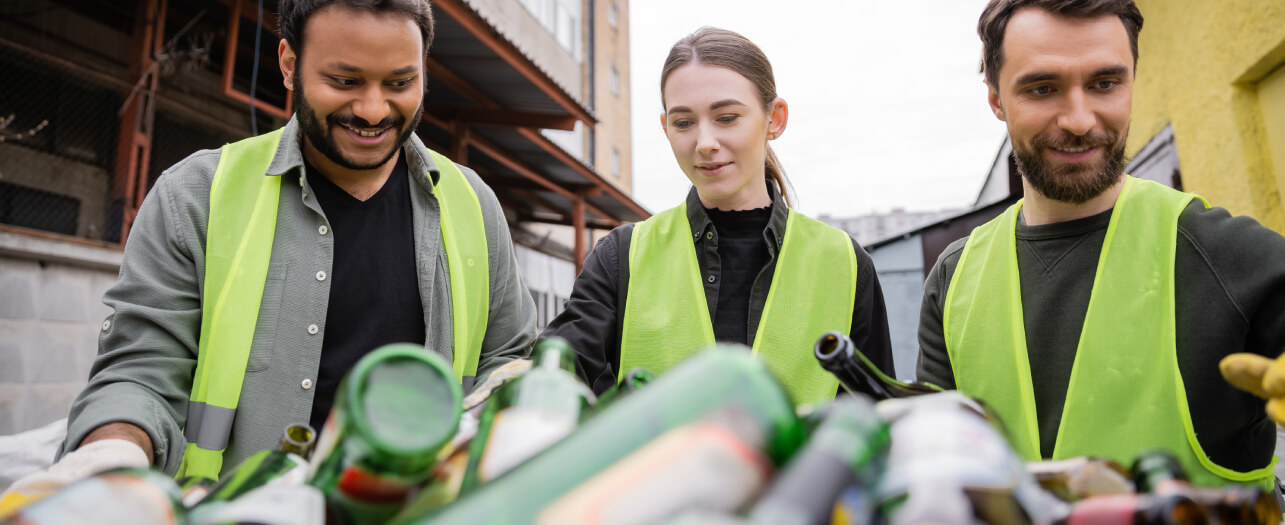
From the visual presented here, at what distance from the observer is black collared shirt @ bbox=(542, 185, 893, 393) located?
5.88ft

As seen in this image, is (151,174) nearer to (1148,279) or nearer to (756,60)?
(756,60)

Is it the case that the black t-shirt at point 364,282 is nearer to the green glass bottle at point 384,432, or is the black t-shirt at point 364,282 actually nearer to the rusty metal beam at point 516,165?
the green glass bottle at point 384,432

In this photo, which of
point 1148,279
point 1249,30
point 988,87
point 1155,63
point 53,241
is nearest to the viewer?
point 1148,279

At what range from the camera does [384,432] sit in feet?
1.88

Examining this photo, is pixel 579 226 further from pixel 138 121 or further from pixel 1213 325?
pixel 1213 325

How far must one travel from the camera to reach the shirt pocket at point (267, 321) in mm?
1646

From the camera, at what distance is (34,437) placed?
1896mm

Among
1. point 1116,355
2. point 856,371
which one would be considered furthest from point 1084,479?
point 1116,355

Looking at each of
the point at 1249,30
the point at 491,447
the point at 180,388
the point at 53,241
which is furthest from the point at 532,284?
the point at 491,447

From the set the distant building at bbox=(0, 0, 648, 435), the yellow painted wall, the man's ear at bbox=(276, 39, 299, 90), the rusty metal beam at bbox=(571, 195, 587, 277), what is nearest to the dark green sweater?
the man's ear at bbox=(276, 39, 299, 90)

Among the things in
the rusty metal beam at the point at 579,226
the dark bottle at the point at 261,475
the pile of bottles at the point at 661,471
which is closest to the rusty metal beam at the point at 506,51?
the rusty metal beam at the point at 579,226

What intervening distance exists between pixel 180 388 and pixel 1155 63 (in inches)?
276

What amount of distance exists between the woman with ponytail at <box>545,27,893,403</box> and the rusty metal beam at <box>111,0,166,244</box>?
486 centimetres

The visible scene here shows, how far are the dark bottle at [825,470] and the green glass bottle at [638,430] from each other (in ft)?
0.11
